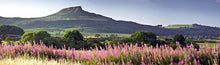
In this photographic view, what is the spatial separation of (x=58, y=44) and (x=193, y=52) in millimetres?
23689

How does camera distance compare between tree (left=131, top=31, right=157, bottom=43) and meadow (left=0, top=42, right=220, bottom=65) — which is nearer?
meadow (left=0, top=42, right=220, bottom=65)

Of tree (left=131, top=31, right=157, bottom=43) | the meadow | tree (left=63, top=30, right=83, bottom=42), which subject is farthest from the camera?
tree (left=63, top=30, right=83, bottom=42)

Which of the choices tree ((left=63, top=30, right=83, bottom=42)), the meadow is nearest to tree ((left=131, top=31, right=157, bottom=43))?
tree ((left=63, top=30, right=83, bottom=42))

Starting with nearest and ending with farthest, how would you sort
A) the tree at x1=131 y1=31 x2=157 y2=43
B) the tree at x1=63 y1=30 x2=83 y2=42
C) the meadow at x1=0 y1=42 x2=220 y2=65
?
the meadow at x1=0 y1=42 x2=220 y2=65
the tree at x1=131 y1=31 x2=157 y2=43
the tree at x1=63 y1=30 x2=83 y2=42

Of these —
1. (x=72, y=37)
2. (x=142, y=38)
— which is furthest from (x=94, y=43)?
(x=142, y=38)

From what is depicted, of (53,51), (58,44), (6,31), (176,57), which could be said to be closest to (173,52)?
(176,57)

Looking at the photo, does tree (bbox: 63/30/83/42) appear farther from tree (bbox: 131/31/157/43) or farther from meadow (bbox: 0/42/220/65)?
meadow (bbox: 0/42/220/65)

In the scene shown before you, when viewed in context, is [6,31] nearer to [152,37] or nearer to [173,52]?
[152,37]

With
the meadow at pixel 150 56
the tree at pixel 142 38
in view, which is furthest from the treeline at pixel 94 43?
the meadow at pixel 150 56

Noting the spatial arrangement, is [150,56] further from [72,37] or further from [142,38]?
[72,37]

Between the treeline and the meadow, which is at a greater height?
the meadow

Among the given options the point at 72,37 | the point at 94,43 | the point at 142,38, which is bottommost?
the point at 94,43

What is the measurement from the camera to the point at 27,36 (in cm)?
3500

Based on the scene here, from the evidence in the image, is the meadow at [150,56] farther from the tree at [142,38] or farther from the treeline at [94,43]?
the tree at [142,38]
